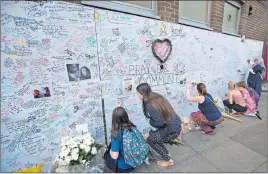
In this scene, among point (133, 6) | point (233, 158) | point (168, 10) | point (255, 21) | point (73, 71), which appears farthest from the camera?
point (255, 21)

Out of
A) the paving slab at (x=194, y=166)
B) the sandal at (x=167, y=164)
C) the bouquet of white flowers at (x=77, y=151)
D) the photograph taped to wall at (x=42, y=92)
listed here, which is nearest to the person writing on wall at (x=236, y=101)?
the paving slab at (x=194, y=166)

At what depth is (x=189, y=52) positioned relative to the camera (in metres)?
3.72

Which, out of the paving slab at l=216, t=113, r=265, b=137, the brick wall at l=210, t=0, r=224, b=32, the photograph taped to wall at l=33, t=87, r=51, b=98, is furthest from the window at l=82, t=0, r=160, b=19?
the paving slab at l=216, t=113, r=265, b=137

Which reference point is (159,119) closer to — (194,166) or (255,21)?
(194,166)

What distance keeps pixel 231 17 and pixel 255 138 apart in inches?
158

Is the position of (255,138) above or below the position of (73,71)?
A: below

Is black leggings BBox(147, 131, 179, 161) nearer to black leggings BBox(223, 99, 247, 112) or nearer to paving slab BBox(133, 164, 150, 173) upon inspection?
paving slab BBox(133, 164, 150, 173)

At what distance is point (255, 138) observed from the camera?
307cm

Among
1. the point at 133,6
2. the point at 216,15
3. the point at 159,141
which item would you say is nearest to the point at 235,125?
the point at 159,141

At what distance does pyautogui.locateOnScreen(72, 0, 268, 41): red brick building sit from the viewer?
2.90 m

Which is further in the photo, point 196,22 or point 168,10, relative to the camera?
point 196,22

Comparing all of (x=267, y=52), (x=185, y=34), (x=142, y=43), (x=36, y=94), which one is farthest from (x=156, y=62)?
(x=267, y=52)

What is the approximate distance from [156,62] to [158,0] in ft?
4.08

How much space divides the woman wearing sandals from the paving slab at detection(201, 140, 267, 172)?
0.73m
